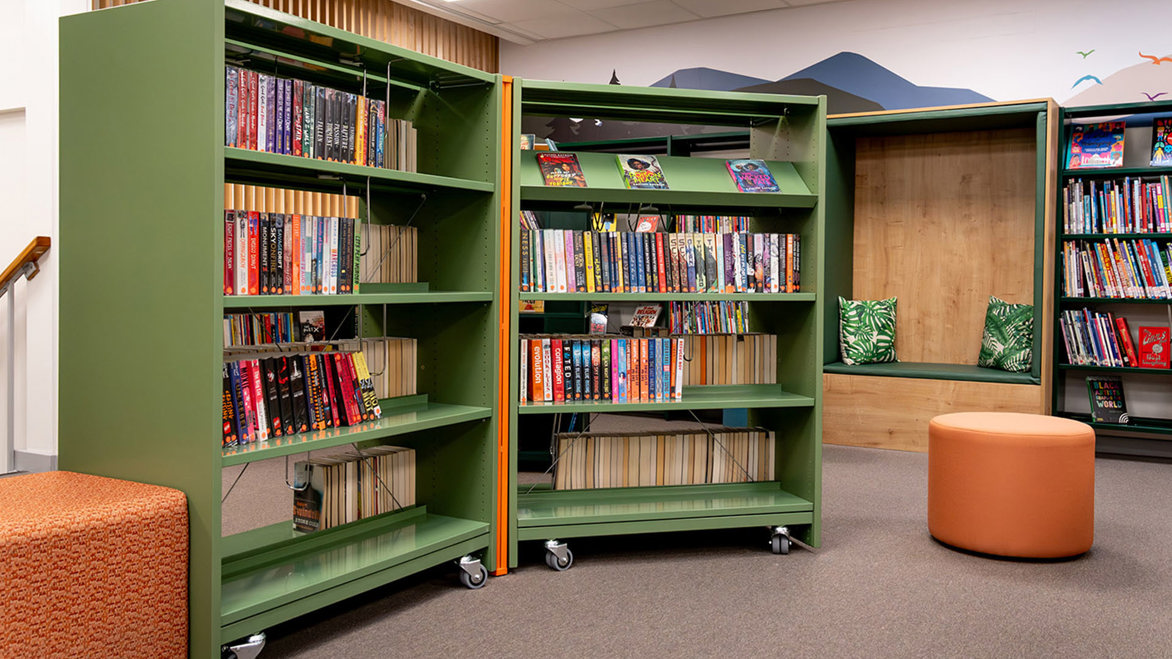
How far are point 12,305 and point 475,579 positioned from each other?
3313 millimetres

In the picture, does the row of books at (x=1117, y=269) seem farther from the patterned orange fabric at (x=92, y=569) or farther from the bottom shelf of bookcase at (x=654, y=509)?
the patterned orange fabric at (x=92, y=569)

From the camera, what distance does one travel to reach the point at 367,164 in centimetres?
283

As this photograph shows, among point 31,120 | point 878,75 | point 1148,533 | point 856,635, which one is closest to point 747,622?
point 856,635

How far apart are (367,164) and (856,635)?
204cm

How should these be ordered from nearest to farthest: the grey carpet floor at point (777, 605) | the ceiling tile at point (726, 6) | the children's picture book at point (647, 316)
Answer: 1. the grey carpet floor at point (777, 605)
2. the children's picture book at point (647, 316)
3. the ceiling tile at point (726, 6)

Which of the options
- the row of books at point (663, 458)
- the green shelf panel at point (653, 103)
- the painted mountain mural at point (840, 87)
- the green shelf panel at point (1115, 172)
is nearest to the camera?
the green shelf panel at point (653, 103)

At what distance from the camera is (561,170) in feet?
11.1

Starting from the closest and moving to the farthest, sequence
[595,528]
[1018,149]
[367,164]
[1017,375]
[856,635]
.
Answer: [856,635] → [367,164] → [595,528] → [1017,375] → [1018,149]

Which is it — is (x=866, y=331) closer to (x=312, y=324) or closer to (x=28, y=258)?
(x=312, y=324)

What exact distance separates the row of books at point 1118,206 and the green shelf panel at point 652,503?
303 centimetres

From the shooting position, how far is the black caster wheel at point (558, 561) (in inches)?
127

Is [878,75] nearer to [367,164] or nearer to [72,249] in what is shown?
[367,164]

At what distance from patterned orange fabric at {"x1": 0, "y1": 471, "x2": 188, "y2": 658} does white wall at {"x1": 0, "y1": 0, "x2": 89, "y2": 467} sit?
2752mm

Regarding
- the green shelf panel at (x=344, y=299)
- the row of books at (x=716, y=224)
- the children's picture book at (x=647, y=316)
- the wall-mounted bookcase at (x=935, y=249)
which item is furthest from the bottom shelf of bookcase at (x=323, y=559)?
the wall-mounted bookcase at (x=935, y=249)
